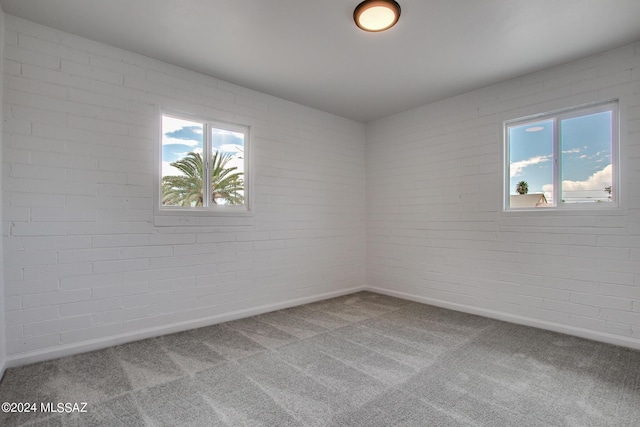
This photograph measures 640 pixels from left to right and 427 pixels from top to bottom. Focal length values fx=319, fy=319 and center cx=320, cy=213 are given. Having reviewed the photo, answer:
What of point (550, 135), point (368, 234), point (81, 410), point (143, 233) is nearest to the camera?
point (81, 410)

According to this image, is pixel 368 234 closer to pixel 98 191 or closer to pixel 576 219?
pixel 576 219

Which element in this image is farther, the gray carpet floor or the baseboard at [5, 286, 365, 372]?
the baseboard at [5, 286, 365, 372]

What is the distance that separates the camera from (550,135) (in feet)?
12.1

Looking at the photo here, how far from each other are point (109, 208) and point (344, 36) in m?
2.80

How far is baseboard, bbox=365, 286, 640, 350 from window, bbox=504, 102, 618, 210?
130 centimetres

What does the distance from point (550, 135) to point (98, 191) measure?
16.0 feet

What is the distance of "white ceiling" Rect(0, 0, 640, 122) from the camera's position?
2.59 m

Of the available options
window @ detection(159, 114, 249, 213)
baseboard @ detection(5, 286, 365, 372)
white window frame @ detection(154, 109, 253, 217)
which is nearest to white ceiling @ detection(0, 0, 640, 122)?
white window frame @ detection(154, 109, 253, 217)

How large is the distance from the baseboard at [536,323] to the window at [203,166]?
2.97 meters

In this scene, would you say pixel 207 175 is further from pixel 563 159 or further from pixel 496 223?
pixel 563 159

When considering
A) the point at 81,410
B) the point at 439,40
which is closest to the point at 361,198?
the point at 439,40

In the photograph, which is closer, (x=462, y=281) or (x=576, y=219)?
(x=576, y=219)

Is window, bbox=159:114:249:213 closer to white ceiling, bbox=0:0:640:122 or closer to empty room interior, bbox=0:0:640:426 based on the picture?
empty room interior, bbox=0:0:640:426

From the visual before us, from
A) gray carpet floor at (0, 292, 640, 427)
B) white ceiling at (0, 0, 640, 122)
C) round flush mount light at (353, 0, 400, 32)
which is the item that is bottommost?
gray carpet floor at (0, 292, 640, 427)
